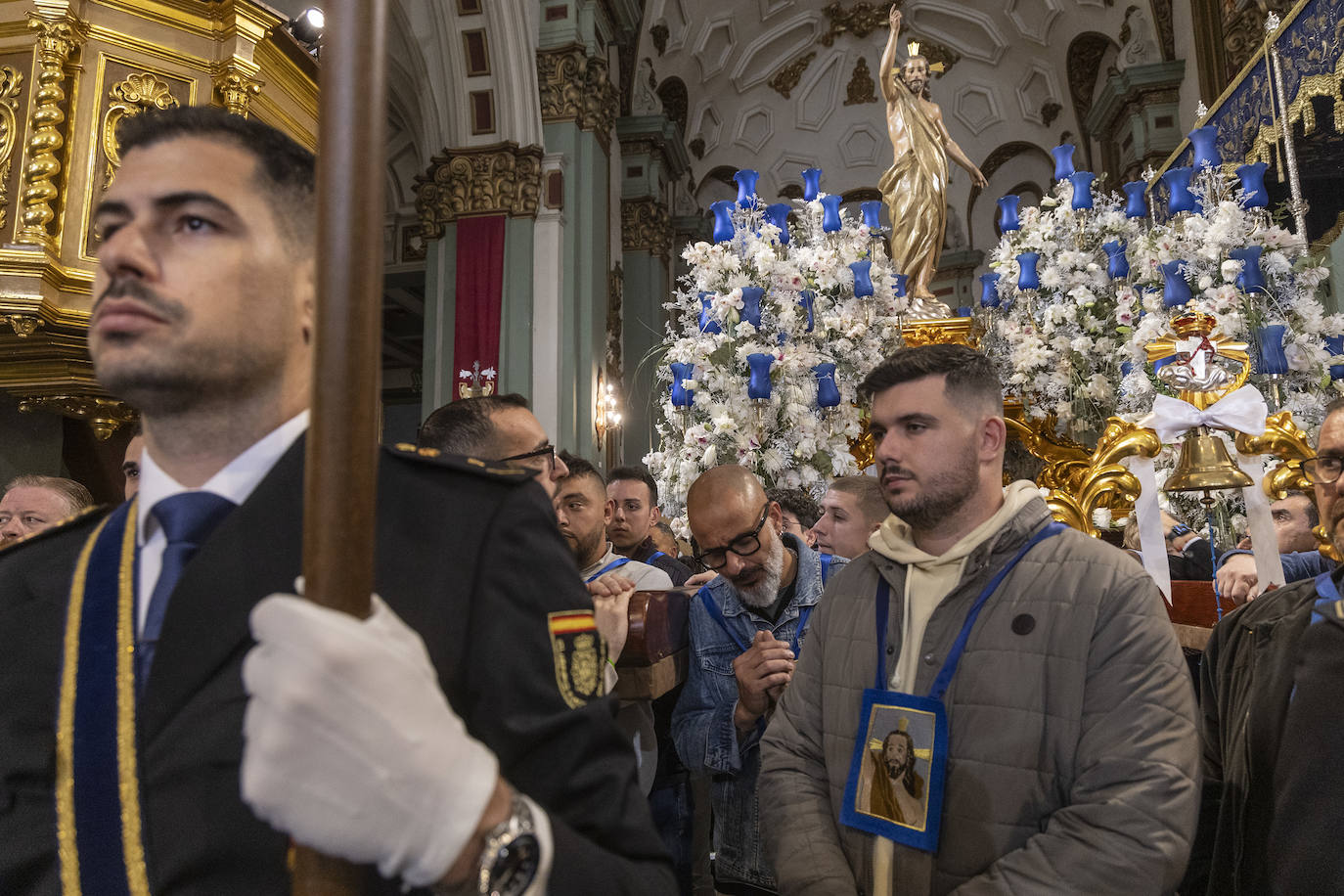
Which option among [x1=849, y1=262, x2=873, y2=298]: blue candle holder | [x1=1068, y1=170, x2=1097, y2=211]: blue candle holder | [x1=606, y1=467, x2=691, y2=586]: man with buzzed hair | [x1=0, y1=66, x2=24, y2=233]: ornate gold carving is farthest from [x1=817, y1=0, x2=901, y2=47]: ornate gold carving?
[x1=606, y1=467, x2=691, y2=586]: man with buzzed hair

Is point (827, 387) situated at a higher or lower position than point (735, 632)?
higher

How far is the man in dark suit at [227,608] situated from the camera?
2.74ft

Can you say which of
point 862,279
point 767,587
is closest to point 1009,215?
point 862,279

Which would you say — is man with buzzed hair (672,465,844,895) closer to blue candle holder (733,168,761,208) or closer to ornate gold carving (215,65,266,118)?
blue candle holder (733,168,761,208)

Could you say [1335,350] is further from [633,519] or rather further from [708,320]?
[633,519]

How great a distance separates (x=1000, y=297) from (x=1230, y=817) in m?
4.98

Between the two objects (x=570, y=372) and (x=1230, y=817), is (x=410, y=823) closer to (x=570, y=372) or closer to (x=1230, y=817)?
(x=1230, y=817)

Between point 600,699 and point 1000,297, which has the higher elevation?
point 1000,297

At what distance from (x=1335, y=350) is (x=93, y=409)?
22.8ft

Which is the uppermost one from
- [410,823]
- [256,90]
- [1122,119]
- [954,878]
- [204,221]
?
[1122,119]

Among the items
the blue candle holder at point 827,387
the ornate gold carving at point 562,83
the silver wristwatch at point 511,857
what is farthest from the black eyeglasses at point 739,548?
the ornate gold carving at point 562,83

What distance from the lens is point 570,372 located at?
30.3ft

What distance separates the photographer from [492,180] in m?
9.30

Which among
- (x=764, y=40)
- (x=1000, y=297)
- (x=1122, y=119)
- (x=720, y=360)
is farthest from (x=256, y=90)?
(x=764, y=40)
